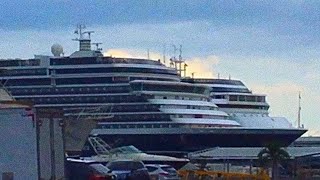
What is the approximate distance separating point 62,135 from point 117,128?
58529mm

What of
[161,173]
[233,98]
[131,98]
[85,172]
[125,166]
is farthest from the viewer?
[233,98]

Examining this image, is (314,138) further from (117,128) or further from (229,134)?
(117,128)

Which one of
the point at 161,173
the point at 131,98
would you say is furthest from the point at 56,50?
the point at 161,173

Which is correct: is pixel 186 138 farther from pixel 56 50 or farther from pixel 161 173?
pixel 161 173

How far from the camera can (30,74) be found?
81750mm

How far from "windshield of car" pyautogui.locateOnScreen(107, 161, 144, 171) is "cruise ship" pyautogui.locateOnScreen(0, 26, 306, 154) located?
148 ft

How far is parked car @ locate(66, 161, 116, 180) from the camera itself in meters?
24.1

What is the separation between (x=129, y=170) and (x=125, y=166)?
1.03 m

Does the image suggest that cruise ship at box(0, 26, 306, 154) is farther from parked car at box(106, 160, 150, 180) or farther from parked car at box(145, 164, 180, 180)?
parked car at box(106, 160, 150, 180)

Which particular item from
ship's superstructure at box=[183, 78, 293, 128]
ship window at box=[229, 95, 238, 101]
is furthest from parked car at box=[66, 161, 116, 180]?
ship window at box=[229, 95, 238, 101]

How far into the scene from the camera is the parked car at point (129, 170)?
2814cm

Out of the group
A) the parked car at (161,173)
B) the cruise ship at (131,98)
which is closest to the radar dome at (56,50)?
the cruise ship at (131,98)

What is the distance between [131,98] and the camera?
80.8 meters

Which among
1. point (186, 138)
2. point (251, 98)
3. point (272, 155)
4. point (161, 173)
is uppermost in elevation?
point (251, 98)
